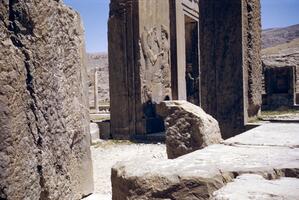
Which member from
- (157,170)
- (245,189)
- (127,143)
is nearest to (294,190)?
(245,189)

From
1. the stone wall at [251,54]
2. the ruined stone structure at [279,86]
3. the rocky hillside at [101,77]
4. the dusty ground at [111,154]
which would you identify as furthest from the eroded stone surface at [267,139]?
the rocky hillside at [101,77]

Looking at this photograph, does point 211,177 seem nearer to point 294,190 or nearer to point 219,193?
point 219,193

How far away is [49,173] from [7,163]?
0.26 meters

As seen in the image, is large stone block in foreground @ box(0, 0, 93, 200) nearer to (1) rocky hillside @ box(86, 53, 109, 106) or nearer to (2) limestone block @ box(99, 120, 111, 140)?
(2) limestone block @ box(99, 120, 111, 140)

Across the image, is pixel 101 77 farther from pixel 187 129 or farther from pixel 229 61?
pixel 187 129

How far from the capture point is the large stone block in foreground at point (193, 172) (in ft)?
5.20

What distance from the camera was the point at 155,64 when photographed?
8.58 meters

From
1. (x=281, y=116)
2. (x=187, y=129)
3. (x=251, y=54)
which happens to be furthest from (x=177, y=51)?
(x=187, y=129)

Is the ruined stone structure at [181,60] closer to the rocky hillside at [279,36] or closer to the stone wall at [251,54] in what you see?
the stone wall at [251,54]

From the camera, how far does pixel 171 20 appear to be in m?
9.41

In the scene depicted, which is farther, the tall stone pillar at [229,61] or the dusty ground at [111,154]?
the tall stone pillar at [229,61]

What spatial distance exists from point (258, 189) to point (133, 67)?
6.78 meters

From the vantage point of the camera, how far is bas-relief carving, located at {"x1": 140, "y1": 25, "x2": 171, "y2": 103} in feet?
26.8

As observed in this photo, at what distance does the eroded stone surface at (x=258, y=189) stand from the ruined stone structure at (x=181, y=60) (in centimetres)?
430
